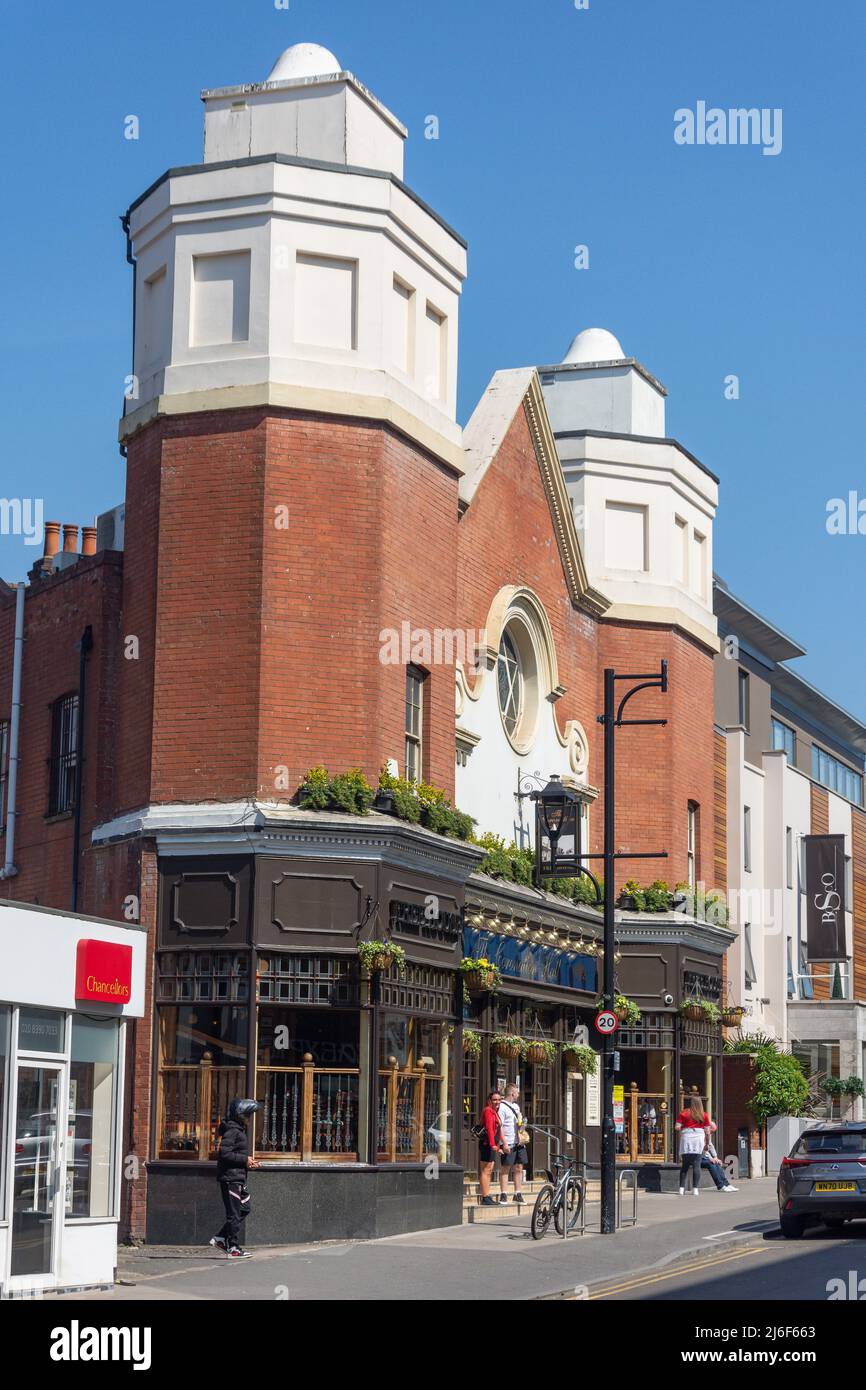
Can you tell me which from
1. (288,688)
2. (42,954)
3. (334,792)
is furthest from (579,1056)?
(42,954)

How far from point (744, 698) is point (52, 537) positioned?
22.6m

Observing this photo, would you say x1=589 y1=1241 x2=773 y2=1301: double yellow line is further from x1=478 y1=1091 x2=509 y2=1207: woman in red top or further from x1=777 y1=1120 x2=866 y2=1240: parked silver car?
x1=478 y1=1091 x2=509 y2=1207: woman in red top

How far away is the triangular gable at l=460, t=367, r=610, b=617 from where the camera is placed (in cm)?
2977

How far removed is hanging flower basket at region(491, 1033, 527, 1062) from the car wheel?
5.61m

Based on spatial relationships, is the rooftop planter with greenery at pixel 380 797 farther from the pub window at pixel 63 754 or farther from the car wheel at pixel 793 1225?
the car wheel at pixel 793 1225

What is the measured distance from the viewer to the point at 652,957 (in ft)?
112

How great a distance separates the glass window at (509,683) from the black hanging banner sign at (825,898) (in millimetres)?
17649

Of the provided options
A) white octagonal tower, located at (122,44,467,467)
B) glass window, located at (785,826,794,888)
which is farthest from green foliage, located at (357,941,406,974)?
glass window, located at (785,826,794,888)

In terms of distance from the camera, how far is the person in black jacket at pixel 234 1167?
19906 millimetres

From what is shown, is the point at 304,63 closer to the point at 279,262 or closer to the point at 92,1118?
the point at 279,262

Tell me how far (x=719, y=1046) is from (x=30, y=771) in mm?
15537

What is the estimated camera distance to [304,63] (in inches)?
1036
